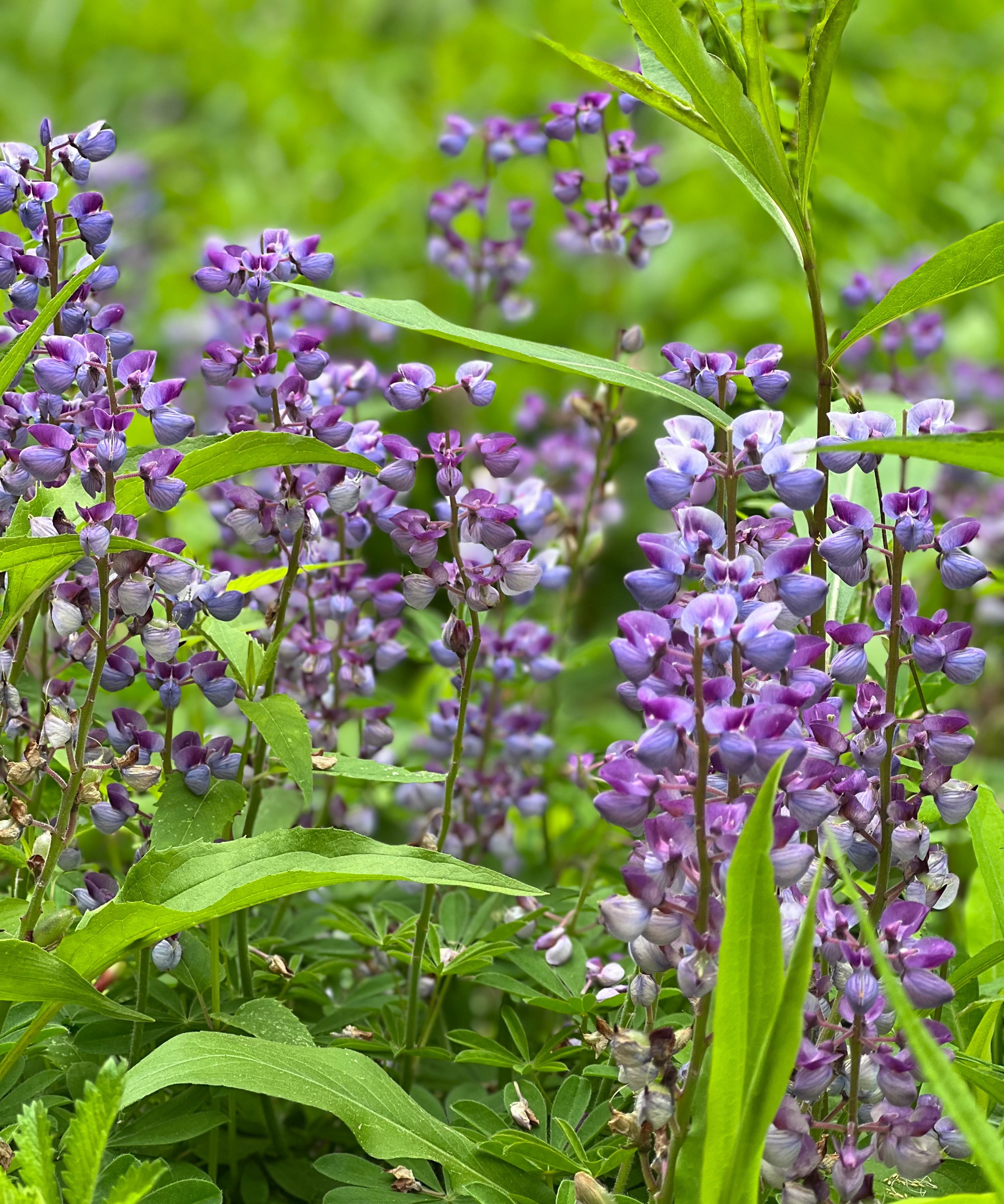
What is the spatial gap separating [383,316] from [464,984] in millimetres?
868

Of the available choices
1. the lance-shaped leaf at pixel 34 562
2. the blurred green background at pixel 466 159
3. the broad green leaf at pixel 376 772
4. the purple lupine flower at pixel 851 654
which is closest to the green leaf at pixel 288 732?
the broad green leaf at pixel 376 772

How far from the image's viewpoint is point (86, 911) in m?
1.05

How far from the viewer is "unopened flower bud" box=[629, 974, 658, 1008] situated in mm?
828

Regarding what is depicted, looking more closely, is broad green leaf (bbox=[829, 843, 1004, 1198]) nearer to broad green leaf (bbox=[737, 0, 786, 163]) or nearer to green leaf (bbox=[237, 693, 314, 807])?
green leaf (bbox=[237, 693, 314, 807])

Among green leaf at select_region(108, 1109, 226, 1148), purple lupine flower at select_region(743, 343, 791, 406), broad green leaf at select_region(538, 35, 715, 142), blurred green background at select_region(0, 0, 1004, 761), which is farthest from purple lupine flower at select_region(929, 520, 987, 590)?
blurred green background at select_region(0, 0, 1004, 761)

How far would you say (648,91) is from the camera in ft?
3.50

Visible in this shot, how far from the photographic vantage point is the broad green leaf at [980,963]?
38.8 inches

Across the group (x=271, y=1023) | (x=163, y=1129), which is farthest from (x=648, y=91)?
(x=163, y=1129)

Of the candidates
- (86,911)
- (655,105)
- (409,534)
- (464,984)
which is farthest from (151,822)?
(655,105)

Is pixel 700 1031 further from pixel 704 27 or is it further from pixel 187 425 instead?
pixel 704 27

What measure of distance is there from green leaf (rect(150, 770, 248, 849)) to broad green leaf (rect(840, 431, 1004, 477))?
56 cm

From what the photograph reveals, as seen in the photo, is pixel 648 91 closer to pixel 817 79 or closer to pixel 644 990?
Answer: pixel 817 79

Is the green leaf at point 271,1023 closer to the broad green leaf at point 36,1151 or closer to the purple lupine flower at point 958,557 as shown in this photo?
the broad green leaf at point 36,1151

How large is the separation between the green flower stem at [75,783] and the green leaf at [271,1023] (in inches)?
7.1
